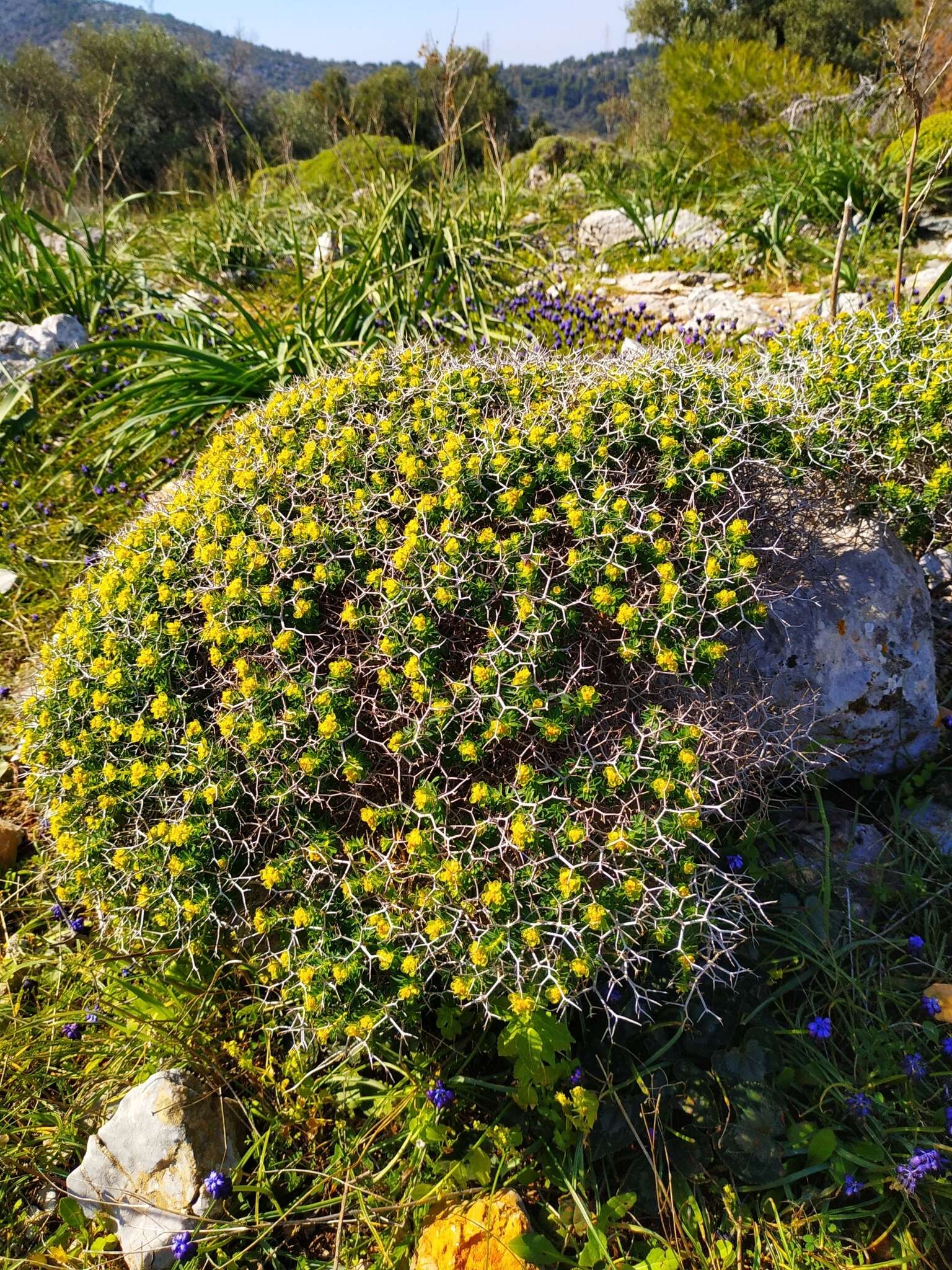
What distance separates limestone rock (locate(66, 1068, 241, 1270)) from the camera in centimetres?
204

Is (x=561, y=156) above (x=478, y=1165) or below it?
above

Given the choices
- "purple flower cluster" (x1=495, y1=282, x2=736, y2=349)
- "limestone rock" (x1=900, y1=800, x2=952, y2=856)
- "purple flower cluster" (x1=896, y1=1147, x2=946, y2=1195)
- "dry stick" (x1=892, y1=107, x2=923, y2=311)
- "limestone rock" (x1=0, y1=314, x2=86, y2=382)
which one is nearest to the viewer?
"purple flower cluster" (x1=896, y1=1147, x2=946, y2=1195)

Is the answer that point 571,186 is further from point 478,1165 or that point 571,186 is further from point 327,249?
point 478,1165

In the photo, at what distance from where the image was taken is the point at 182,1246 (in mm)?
1911

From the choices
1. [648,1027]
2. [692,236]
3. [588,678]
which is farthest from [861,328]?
[692,236]

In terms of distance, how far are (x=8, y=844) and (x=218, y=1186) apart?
5.40ft

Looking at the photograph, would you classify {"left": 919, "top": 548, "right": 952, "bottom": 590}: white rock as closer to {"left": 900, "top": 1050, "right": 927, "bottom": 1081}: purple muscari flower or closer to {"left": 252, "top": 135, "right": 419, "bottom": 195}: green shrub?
{"left": 900, "top": 1050, "right": 927, "bottom": 1081}: purple muscari flower

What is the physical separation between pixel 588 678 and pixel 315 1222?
5.32 ft

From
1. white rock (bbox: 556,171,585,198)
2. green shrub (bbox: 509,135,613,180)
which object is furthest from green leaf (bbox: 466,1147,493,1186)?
green shrub (bbox: 509,135,613,180)

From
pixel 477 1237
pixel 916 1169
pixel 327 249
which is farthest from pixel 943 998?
pixel 327 249

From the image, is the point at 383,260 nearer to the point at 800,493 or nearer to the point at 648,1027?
the point at 800,493

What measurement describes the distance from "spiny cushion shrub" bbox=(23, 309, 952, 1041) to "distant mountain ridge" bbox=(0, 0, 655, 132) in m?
46.0

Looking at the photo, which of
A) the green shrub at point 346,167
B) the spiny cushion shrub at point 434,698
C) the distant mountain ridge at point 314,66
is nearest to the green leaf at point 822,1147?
the spiny cushion shrub at point 434,698

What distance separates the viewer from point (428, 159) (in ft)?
18.0
